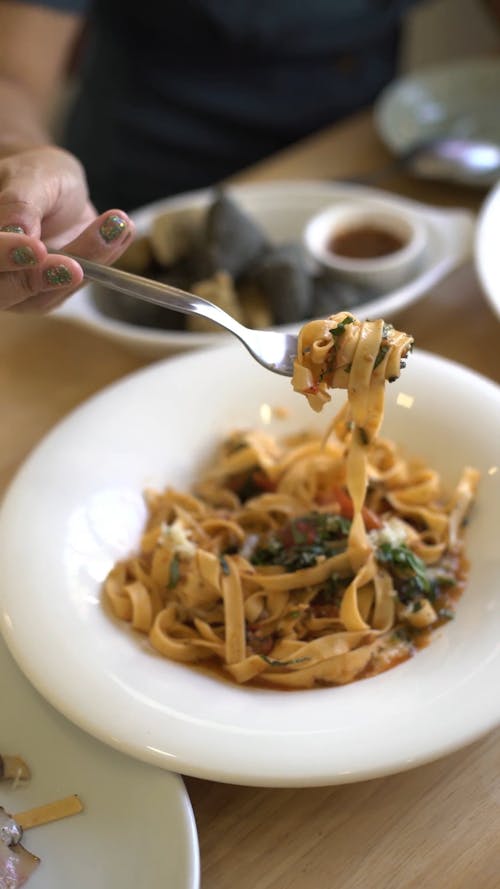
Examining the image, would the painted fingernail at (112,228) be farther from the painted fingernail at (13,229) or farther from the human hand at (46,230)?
the painted fingernail at (13,229)

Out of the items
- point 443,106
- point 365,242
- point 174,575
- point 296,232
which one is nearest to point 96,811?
point 174,575

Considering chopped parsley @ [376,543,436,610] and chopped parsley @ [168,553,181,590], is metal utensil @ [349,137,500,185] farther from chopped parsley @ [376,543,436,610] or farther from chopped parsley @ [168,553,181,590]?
chopped parsley @ [168,553,181,590]

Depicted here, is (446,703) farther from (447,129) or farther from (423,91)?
(423,91)

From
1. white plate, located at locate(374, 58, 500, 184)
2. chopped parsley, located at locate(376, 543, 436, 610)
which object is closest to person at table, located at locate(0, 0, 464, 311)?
white plate, located at locate(374, 58, 500, 184)

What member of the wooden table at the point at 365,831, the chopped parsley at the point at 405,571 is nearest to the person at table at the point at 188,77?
the chopped parsley at the point at 405,571

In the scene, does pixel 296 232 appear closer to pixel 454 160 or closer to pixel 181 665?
pixel 454 160

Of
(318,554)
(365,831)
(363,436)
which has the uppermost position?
(363,436)

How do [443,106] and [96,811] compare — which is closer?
[96,811]
